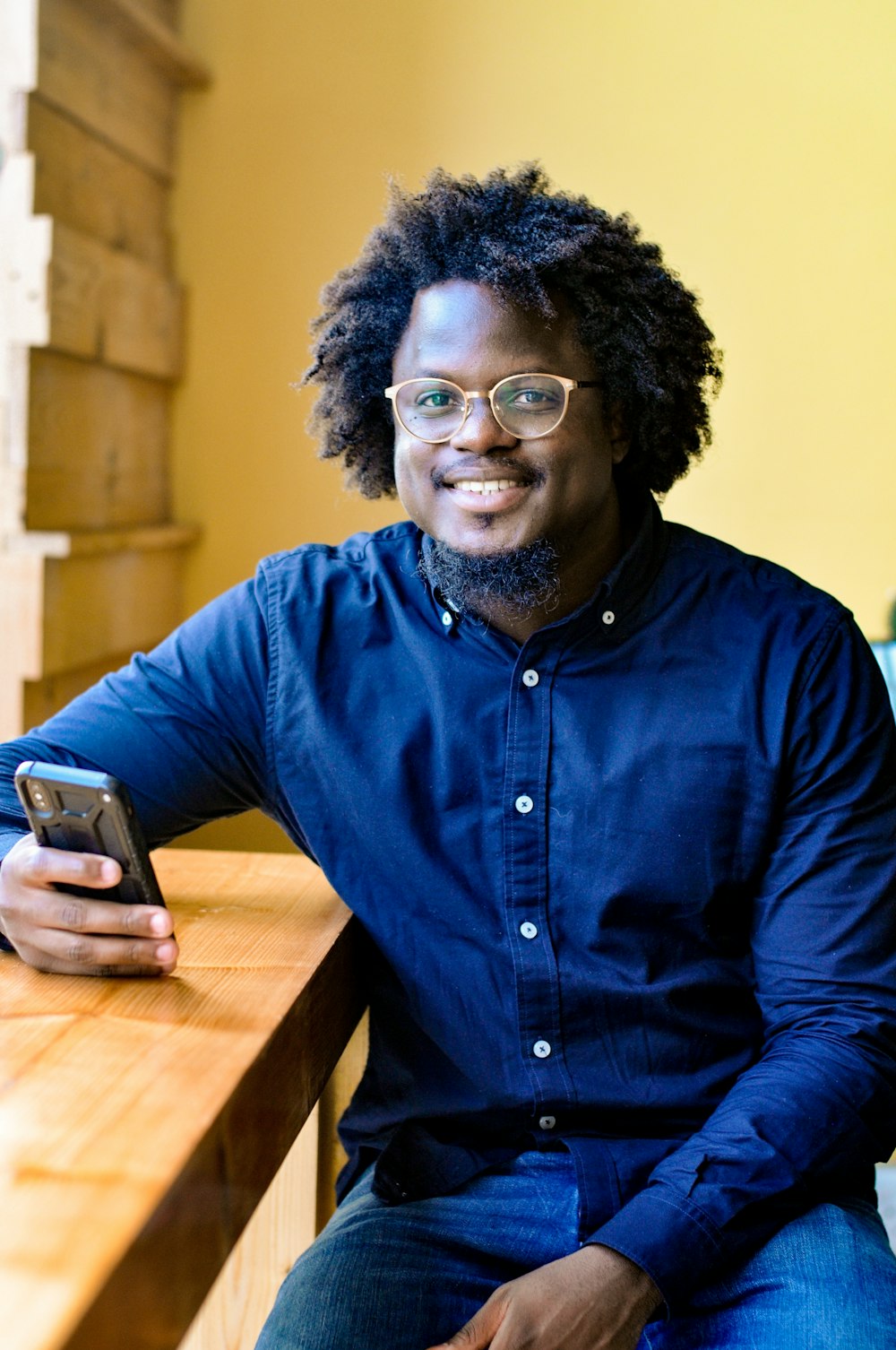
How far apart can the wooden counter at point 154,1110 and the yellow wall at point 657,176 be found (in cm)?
147

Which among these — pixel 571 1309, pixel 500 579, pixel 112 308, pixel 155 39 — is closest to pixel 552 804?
pixel 500 579

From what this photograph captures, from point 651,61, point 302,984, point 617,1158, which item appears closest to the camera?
point 302,984

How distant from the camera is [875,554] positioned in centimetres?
240

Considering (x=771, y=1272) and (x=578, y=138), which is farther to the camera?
(x=578, y=138)

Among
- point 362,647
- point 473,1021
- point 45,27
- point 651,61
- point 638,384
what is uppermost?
point 651,61

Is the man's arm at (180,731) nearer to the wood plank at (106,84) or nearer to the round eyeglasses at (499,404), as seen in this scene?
the round eyeglasses at (499,404)

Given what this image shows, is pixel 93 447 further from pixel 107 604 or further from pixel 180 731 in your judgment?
pixel 180 731

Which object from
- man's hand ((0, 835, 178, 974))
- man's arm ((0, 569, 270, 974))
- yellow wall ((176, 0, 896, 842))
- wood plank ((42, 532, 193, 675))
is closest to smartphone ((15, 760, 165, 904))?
man's hand ((0, 835, 178, 974))

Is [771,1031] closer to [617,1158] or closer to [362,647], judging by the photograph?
[617,1158]

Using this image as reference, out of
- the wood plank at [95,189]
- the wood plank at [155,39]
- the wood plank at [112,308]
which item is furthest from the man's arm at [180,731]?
the wood plank at [155,39]

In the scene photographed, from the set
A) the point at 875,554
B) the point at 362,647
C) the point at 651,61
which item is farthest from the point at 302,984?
the point at 651,61

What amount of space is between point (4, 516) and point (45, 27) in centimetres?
72

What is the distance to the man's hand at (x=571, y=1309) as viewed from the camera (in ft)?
3.34

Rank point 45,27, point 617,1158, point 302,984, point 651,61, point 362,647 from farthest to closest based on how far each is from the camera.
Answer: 1. point 651,61
2. point 45,27
3. point 362,647
4. point 617,1158
5. point 302,984
